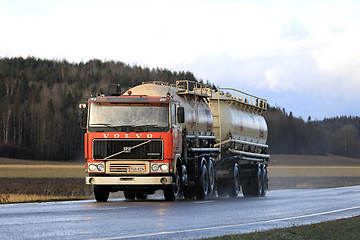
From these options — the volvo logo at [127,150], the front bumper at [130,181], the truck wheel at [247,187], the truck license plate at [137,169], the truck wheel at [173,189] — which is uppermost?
the volvo logo at [127,150]

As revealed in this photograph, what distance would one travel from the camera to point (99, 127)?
23047 millimetres

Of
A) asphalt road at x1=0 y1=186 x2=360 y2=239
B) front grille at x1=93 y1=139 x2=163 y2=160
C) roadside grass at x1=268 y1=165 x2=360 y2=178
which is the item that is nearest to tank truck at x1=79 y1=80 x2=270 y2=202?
front grille at x1=93 y1=139 x2=163 y2=160

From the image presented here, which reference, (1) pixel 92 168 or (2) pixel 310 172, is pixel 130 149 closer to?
(1) pixel 92 168

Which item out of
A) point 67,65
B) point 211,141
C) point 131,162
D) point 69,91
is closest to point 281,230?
point 131,162

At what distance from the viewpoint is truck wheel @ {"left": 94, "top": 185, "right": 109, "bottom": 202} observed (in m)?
23.6

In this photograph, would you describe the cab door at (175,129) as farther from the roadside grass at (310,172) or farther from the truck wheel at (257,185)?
the roadside grass at (310,172)

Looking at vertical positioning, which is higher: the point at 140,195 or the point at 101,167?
the point at 101,167

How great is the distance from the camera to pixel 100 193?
23734 mm

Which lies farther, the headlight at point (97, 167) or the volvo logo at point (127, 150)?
the headlight at point (97, 167)

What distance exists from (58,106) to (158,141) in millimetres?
125346

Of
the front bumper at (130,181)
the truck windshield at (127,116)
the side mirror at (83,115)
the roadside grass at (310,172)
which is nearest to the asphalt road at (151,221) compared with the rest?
the front bumper at (130,181)

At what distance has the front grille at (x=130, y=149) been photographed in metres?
22.8

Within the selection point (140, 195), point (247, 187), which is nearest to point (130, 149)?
point (140, 195)

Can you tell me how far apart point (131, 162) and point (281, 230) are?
10361mm
